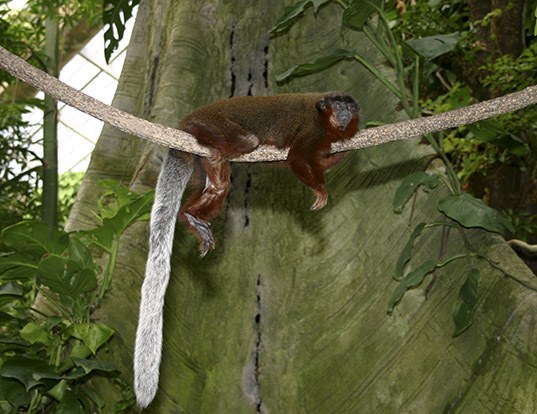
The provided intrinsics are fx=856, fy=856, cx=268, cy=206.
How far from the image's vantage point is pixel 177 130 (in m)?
2.10

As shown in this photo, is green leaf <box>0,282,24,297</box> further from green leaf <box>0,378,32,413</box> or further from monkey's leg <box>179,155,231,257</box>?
monkey's leg <box>179,155,231,257</box>

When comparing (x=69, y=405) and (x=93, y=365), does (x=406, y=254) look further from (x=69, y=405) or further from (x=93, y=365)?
(x=69, y=405)

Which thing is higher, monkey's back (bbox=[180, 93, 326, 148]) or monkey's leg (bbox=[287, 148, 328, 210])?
monkey's back (bbox=[180, 93, 326, 148])

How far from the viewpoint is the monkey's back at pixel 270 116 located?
2.45 m

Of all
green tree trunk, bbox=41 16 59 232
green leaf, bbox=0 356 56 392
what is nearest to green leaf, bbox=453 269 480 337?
green leaf, bbox=0 356 56 392

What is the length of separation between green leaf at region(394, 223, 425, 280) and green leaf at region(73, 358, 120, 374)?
3.32ft

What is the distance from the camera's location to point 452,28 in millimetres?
4570

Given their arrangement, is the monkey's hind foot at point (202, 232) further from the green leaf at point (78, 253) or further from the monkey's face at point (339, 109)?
the green leaf at point (78, 253)

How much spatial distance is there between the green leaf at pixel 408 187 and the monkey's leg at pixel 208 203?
2.80 ft

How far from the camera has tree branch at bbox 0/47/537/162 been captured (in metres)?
1.78

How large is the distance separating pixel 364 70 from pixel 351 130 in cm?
97

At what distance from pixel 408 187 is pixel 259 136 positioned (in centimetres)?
75

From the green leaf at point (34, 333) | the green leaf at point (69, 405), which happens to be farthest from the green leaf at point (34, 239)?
the green leaf at point (69, 405)

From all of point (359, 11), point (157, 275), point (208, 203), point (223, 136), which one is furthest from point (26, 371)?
point (359, 11)
